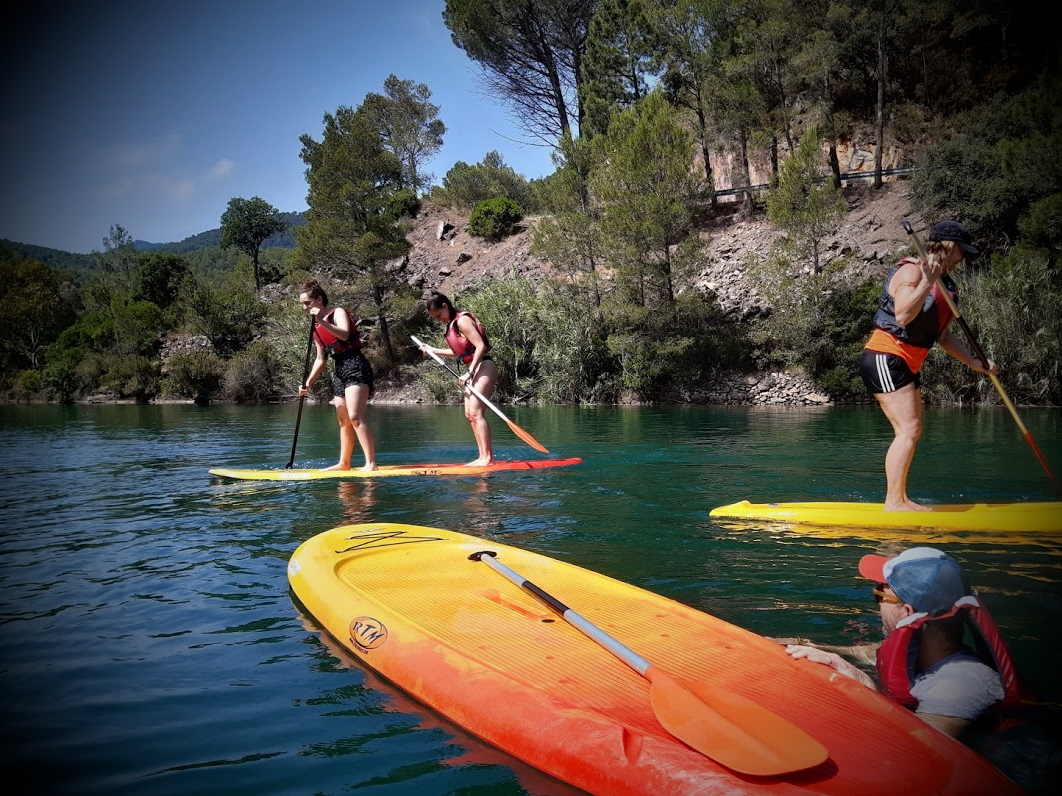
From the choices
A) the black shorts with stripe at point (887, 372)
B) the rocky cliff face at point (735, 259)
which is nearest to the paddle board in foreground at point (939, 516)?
the black shorts with stripe at point (887, 372)

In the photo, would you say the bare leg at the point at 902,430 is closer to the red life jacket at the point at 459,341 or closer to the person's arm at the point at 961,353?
the person's arm at the point at 961,353

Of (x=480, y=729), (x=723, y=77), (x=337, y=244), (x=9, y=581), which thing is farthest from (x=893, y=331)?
(x=337, y=244)

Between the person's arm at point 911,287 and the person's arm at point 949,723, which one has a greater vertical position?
the person's arm at point 911,287

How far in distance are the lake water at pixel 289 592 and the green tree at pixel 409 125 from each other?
44.4m

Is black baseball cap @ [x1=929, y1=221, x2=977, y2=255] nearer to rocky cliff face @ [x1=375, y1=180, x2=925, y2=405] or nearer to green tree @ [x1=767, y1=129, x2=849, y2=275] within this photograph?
rocky cliff face @ [x1=375, y1=180, x2=925, y2=405]

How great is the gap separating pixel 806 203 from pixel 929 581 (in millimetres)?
24119

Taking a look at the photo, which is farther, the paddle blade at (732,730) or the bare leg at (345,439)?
the bare leg at (345,439)

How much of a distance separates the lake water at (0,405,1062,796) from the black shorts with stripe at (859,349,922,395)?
1.10 metres

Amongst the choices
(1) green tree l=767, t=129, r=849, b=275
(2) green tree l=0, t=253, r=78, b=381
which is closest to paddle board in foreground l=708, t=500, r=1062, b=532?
(2) green tree l=0, t=253, r=78, b=381

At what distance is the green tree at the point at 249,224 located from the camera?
169 feet

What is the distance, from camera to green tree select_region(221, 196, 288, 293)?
169 ft

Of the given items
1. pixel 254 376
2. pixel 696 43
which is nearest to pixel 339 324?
pixel 254 376

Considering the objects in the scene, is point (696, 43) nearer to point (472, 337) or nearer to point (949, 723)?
point (472, 337)

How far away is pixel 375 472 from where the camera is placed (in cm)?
875
